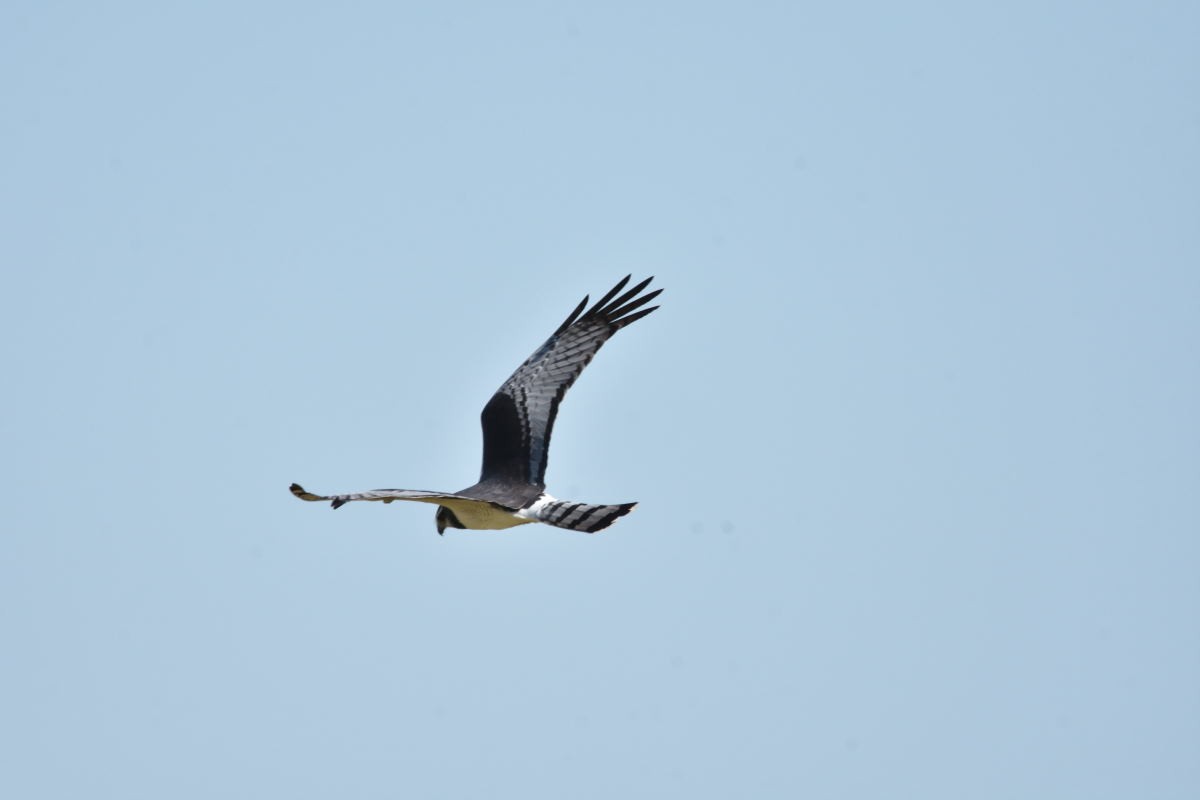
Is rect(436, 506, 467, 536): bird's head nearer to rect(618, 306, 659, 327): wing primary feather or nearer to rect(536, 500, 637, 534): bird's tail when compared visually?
rect(536, 500, 637, 534): bird's tail

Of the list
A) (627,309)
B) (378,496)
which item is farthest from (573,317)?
(378,496)

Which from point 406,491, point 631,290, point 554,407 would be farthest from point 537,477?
point 406,491

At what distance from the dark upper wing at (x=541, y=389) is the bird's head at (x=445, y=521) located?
0.83m

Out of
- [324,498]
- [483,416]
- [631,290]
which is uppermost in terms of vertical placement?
[631,290]

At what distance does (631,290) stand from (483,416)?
2410 mm

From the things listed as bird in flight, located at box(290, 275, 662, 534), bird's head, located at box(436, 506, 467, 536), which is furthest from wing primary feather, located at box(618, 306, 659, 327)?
bird's head, located at box(436, 506, 467, 536)

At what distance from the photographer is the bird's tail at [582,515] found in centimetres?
1800

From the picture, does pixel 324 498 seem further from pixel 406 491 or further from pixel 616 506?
pixel 616 506

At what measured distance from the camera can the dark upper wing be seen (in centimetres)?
2108

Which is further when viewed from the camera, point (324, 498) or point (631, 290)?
point (631, 290)

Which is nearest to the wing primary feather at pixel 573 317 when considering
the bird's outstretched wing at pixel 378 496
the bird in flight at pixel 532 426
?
the bird in flight at pixel 532 426

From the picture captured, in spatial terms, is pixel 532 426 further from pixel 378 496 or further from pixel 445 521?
pixel 378 496

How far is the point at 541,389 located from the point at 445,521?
93.1 inches

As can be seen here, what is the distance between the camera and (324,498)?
15.5 metres
